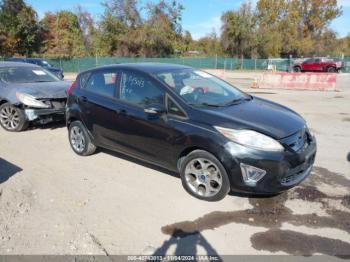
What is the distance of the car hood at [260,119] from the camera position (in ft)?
13.6

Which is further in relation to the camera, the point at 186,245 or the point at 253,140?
the point at 253,140

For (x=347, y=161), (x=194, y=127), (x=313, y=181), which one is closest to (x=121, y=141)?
(x=194, y=127)

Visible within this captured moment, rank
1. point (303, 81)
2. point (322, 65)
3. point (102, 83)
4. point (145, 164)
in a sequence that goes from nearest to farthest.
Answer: point (102, 83) < point (145, 164) < point (303, 81) < point (322, 65)

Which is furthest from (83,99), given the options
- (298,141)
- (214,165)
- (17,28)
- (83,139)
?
(17,28)

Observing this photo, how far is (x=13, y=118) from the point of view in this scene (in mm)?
8023

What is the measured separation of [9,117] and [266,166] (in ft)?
21.0

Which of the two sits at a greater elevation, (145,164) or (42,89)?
(42,89)

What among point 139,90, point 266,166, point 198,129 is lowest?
point 266,166

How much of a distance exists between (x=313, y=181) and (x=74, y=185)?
135 inches

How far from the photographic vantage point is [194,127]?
432 centimetres

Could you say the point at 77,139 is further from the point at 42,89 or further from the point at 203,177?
the point at 203,177

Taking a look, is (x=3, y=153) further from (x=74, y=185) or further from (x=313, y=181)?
(x=313, y=181)

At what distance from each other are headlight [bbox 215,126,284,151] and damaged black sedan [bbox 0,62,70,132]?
5031mm

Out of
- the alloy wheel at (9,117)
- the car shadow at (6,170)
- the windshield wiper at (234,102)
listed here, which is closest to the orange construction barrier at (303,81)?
the windshield wiper at (234,102)
